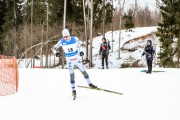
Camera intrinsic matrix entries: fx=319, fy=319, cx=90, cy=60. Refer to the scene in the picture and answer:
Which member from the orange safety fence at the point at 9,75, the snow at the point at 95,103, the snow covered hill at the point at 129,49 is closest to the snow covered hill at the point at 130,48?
the snow covered hill at the point at 129,49

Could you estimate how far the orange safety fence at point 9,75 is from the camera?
37.8 ft

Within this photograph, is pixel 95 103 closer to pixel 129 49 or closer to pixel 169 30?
pixel 169 30

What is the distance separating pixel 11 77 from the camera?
40.3ft

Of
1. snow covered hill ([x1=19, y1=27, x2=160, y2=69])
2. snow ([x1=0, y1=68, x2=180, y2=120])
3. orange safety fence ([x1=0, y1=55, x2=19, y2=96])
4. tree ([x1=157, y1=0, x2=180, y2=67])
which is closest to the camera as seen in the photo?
snow ([x1=0, y1=68, x2=180, y2=120])

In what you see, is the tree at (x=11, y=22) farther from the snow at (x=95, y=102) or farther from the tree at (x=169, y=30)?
the snow at (x=95, y=102)

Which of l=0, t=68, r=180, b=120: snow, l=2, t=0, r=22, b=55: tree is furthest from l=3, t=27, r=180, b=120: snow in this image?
l=2, t=0, r=22, b=55: tree

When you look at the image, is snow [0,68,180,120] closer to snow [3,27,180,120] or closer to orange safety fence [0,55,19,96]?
snow [3,27,180,120]

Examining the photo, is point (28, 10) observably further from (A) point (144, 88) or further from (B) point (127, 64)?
(A) point (144, 88)

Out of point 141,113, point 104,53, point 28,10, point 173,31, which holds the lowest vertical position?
point 141,113

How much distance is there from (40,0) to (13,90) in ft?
114

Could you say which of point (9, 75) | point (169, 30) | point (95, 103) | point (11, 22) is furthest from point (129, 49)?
point (95, 103)

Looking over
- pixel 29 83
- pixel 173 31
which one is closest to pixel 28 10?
pixel 173 31

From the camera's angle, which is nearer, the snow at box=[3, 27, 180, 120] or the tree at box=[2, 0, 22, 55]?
the snow at box=[3, 27, 180, 120]

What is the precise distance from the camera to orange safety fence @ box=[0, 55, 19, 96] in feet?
37.8
